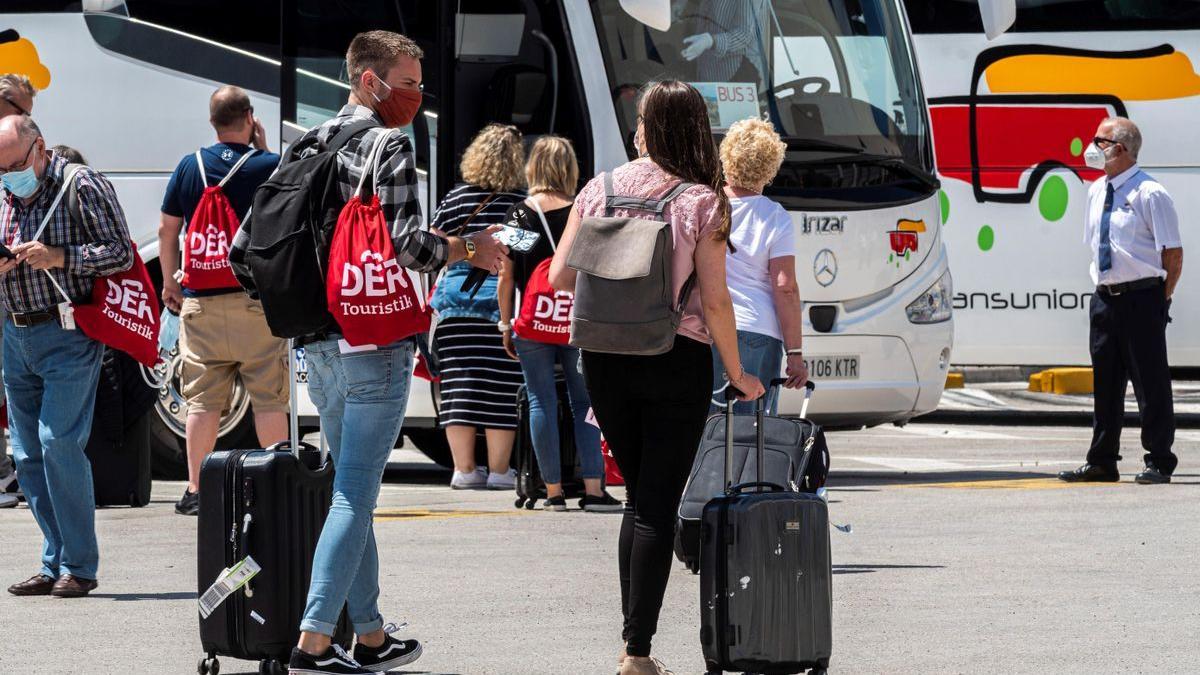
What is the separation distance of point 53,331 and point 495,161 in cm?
325

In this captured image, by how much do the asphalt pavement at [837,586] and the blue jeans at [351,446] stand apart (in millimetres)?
718

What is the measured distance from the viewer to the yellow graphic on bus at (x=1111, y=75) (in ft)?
50.0

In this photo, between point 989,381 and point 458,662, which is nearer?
point 458,662

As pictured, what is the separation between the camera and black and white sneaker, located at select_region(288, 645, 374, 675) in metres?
5.52

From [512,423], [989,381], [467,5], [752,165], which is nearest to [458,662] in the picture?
[752,165]

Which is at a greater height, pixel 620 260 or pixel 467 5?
pixel 467 5

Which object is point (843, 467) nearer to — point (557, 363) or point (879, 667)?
point (557, 363)

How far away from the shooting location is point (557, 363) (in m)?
10.3

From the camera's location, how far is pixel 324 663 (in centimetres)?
555

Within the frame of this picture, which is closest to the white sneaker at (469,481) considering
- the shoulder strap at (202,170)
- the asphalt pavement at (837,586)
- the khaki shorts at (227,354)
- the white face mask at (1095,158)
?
the asphalt pavement at (837,586)

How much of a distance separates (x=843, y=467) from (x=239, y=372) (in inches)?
171

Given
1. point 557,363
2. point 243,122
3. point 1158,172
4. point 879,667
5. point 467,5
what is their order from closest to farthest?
1. point 879,667
2. point 243,122
3. point 557,363
4. point 467,5
5. point 1158,172

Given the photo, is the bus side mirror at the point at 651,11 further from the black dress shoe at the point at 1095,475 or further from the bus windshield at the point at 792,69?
the black dress shoe at the point at 1095,475

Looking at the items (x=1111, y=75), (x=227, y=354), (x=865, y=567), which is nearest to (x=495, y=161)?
(x=227, y=354)
